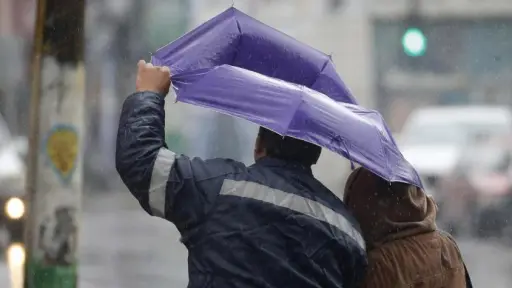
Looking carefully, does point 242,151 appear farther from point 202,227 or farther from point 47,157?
point 202,227

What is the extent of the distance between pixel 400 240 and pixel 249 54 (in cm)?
80

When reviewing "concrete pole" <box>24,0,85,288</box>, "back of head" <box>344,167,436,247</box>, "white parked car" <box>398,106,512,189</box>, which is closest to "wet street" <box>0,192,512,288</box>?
"white parked car" <box>398,106,512,189</box>

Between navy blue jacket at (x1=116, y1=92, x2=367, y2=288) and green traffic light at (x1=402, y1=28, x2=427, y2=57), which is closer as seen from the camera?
navy blue jacket at (x1=116, y1=92, x2=367, y2=288)

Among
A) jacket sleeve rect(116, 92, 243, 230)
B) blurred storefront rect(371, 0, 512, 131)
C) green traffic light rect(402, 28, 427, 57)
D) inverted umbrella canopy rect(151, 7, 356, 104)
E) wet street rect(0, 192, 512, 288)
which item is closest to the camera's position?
jacket sleeve rect(116, 92, 243, 230)

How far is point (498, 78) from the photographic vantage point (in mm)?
24875

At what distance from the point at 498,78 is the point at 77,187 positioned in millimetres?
20263

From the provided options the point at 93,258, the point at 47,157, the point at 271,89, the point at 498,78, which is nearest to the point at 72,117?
the point at 47,157

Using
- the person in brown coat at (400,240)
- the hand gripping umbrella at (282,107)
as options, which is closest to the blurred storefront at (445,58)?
the person in brown coat at (400,240)

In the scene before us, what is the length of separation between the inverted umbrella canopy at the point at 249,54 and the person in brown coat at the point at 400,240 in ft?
1.53

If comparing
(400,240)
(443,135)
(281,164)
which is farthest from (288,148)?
(443,135)

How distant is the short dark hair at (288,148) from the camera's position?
3248 millimetres

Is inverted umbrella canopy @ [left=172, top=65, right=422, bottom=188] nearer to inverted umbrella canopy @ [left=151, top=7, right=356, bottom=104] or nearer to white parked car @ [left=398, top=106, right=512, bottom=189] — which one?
inverted umbrella canopy @ [left=151, top=7, right=356, bottom=104]

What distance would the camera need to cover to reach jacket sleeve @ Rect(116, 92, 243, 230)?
3.03 metres

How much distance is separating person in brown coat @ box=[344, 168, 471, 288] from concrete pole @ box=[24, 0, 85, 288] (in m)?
2.55
